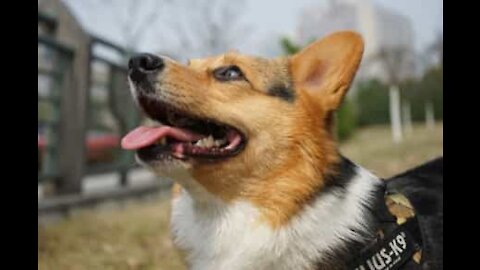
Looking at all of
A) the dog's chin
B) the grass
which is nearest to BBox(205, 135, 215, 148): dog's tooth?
A: the dog's chin

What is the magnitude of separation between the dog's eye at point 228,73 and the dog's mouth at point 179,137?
0.23 m

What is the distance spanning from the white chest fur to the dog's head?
0.28 feet

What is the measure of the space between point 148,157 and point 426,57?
889cm

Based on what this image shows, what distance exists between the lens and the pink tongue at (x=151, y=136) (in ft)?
7.54

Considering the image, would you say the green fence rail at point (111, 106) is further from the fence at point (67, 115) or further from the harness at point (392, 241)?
the harness at point (392, 241)

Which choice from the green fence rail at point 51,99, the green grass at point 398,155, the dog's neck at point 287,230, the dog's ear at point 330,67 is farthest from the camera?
the green grass at point 398,155

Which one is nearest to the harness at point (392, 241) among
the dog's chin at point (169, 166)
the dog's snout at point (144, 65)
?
the dog's chin at point (169, 166)

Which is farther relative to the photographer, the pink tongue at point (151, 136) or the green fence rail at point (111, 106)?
the green fence rail at point (111, 106)

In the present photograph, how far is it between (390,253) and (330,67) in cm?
83

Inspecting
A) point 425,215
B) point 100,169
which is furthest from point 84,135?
point 425,215

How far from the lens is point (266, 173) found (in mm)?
2367

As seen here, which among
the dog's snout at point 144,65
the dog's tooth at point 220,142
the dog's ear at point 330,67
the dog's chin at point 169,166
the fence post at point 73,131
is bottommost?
the fence post at point 73,131

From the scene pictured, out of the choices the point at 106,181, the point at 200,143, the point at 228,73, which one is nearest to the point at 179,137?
the point at 200,143
